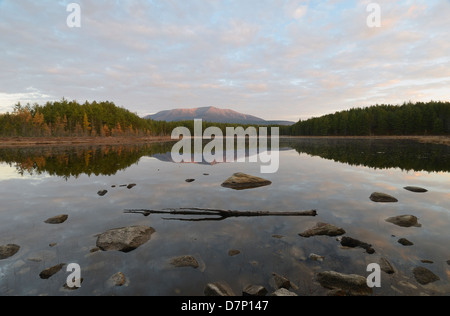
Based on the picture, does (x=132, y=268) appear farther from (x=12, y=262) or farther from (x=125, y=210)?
(x=125, y=210)

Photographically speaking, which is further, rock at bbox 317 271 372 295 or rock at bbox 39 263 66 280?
rock at bbox 39 263 66 280

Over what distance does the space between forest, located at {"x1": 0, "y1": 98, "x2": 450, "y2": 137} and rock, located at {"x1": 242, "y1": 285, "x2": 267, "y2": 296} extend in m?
116

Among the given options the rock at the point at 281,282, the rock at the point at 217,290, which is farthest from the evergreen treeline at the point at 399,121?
the rock at the point at 217,290

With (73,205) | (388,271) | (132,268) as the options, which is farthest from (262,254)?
(73,205)

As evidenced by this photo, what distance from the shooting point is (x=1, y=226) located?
11500mm

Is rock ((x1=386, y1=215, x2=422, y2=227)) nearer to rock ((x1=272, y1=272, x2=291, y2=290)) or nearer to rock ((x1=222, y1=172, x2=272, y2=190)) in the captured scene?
rock ((x1=272, y1=272, x2=291, y2=290))

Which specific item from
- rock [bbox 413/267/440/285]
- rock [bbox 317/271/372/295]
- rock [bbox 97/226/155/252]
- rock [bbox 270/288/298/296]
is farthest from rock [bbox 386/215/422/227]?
rock [bbox 97/226/155/252]

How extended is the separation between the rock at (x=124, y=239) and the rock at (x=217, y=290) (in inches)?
169

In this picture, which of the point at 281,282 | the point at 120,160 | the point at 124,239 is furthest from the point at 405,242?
the point at 120,160

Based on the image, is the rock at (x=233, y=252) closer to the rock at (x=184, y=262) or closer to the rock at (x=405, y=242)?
the rock at (x=184, y=262)

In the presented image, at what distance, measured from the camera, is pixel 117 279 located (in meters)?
7.05

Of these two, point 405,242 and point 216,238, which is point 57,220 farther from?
point 405,242

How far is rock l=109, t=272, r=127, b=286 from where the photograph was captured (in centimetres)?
693

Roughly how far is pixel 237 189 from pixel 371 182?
1289 cm
